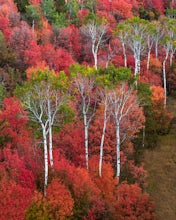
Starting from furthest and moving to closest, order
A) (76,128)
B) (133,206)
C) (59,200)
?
(76,128) → (133,206) → (59,200)

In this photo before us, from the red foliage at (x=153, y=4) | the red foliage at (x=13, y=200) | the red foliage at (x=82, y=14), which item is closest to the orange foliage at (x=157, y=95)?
the red foliage at (x=13, y=200)

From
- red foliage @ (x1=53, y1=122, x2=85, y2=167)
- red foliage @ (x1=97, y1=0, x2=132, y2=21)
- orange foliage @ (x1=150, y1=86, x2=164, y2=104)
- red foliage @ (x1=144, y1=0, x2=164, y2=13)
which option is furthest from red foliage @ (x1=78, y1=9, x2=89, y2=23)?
red foliage @ (x1=53, y1=122, x2=85, y2=167)

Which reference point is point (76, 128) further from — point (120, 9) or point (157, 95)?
point (120, 9)

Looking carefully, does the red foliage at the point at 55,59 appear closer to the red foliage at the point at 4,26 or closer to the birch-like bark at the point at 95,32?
the birch-like bark at the point at 95,32

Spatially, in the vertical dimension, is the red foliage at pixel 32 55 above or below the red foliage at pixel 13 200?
above

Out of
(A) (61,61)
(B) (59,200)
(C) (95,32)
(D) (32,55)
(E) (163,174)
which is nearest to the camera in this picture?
(B) (59,200)

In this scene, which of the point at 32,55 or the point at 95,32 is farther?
the point at 95,32

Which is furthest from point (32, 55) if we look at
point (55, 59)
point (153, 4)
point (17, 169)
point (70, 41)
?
point (153, 4)
